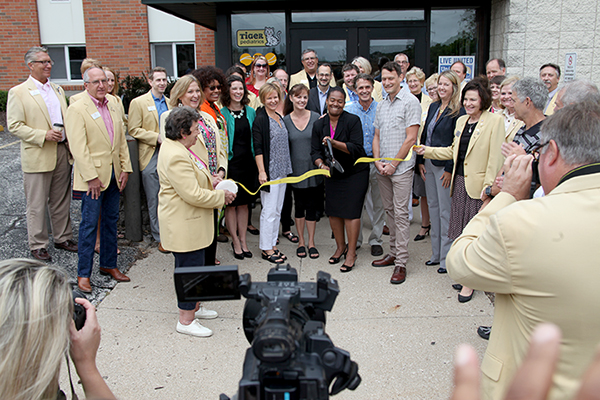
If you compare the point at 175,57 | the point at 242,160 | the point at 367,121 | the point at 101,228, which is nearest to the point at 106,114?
the point at 101,228

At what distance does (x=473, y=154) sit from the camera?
15.1 feet

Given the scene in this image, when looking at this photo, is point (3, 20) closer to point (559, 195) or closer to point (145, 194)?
point (145, 194)

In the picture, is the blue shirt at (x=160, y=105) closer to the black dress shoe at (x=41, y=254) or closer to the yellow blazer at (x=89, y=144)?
the yellow blazer at (x=89, y=144)

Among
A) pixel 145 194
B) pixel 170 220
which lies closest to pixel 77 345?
pixel 170 220

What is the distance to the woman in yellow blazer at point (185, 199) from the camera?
12.7ft

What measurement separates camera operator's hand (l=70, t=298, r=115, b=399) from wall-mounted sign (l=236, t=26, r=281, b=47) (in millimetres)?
8611

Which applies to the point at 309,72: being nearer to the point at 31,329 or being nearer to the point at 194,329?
the point at 194,329

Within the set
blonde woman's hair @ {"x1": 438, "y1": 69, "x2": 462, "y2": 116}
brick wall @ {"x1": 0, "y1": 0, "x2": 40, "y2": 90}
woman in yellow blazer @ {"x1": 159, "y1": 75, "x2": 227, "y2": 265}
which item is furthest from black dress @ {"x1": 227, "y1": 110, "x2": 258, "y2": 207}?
brick wall @ {"x1": 0, "y1": 0, "x2": 40, "y2": 90}

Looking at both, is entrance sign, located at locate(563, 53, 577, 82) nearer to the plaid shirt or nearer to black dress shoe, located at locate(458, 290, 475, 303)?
the plaid shirt

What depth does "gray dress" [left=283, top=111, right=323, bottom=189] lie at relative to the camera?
5824mm

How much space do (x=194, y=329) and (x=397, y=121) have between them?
123 inches

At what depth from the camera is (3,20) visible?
14516mm

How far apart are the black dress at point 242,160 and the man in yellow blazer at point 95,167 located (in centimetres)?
133

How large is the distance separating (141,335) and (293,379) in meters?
3.19
